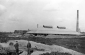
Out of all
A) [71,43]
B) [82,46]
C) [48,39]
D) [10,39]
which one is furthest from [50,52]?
[10,39]

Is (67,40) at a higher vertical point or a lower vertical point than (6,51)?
higher

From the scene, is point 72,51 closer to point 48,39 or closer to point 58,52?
point 58,52

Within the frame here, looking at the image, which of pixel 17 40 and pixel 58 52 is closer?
pixel 58 52

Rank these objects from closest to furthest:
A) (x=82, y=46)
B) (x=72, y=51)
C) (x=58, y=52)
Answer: (x=58, y=52)
(x=72, y=51)
(x=82, y=46)

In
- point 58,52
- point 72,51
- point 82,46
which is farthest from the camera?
point 82,46

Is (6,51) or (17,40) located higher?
(17,40)

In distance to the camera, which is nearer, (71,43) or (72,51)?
(72,51)

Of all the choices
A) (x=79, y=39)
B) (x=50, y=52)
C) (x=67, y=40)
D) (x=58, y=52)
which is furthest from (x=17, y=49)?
(x=79, y=39)

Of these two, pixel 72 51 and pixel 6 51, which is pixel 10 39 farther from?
pixel 72 51
